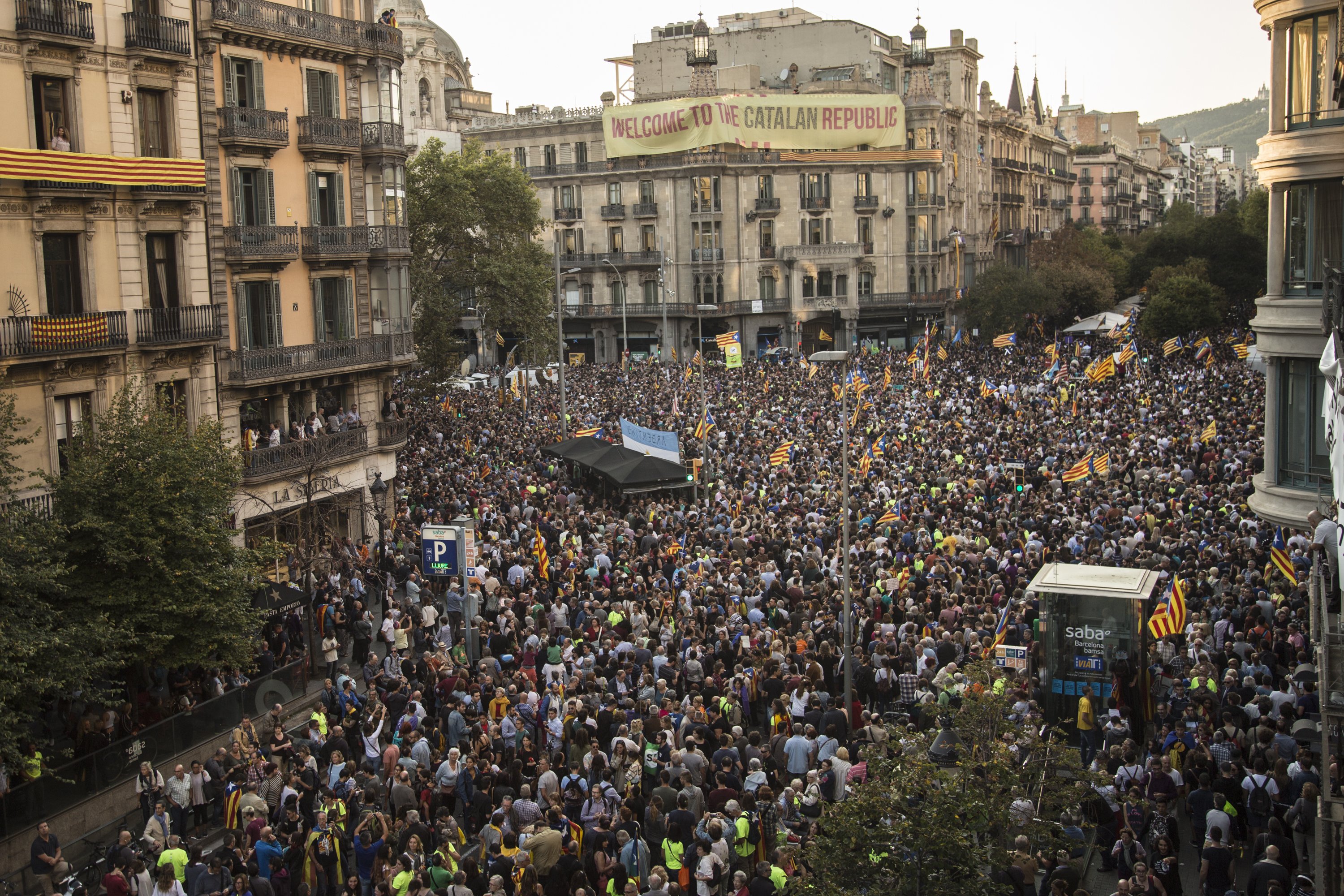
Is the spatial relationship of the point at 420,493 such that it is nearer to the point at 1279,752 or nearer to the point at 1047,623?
the point at 1047,623

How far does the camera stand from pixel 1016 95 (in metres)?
117

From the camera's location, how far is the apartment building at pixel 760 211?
7169 cm

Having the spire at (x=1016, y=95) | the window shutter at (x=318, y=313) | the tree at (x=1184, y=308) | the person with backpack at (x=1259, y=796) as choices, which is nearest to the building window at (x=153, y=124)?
the window shutter at (x=318, y=313)

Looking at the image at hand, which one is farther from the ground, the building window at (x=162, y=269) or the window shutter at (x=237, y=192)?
the window shutter at (x=237, y=192)

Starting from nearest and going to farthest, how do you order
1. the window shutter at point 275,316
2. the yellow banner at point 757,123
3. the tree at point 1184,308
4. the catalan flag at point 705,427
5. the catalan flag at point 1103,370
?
the window shutter at point 275,316 → the catalan flag at point 705,427 → the catalan flag at point 1103,370 → the tree at point 1184,308 → the yellow banner at point 757,123

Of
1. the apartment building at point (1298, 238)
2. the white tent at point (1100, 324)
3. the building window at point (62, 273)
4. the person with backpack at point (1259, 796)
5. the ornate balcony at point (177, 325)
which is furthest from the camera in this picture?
the white tent at point (1100, 324)

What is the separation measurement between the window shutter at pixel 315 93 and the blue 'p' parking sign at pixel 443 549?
1346 cm

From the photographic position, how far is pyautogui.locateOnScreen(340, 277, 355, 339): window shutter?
103 ft

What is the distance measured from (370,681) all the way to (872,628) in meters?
8.10

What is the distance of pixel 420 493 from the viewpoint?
33.6 metres

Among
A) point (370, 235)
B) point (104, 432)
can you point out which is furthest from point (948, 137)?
point (104, 432)

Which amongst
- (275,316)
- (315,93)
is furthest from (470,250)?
(275,316)

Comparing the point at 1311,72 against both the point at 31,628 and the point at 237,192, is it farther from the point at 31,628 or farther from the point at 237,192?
the point at 237,192

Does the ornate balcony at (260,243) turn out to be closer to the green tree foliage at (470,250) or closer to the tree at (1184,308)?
the green tree foliage at (470,250)
